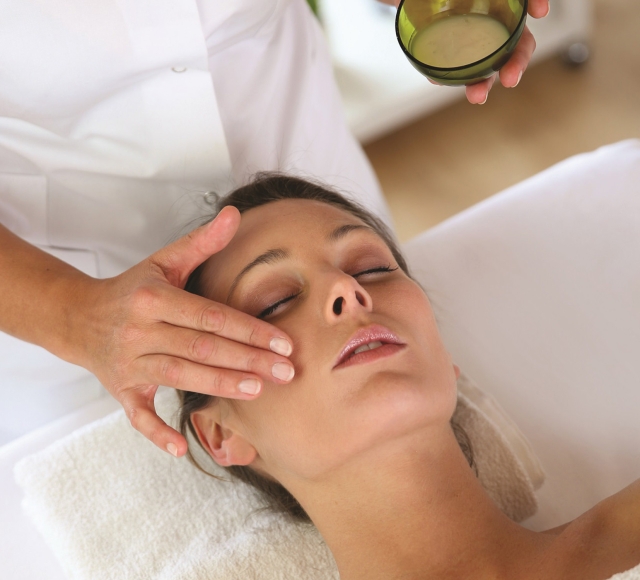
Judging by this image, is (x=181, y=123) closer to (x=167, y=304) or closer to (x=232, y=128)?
(x=232, y=128)

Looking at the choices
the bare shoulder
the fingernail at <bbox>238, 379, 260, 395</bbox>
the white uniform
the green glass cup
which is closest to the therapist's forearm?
the white uniform

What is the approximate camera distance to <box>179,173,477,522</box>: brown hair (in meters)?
1.18

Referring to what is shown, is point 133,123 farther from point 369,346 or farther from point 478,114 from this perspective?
point 478,114

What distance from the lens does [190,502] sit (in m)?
1.24

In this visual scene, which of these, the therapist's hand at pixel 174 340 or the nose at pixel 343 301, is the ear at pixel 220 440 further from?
the nose at pixel 343 301

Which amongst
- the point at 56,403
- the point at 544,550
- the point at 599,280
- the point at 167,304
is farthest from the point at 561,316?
the point at 56,403

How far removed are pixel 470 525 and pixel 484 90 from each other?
623 mm

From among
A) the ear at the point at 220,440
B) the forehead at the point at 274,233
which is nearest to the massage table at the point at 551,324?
the ear at the point at 220,440

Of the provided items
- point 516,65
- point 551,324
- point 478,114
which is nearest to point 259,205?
point 516,65

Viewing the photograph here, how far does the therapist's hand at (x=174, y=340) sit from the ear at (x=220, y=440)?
0.55 ft

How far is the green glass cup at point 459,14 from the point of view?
3.09 ft

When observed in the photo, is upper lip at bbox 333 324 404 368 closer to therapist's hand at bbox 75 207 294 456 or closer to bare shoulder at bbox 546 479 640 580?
therapist's hand at bbox 75 207 294 456

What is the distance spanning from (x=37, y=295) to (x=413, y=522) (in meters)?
0.63

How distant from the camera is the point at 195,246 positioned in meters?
0.94
